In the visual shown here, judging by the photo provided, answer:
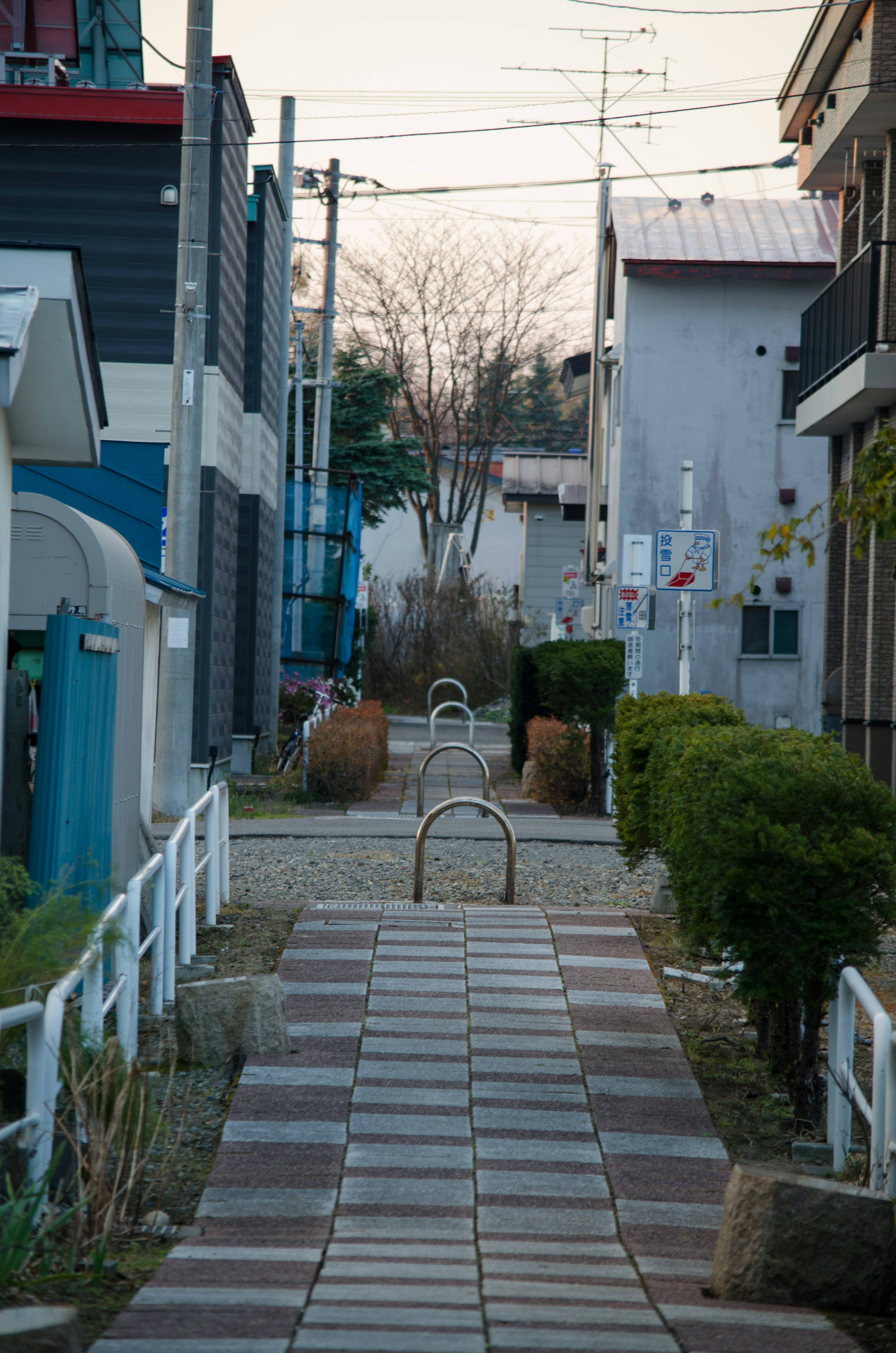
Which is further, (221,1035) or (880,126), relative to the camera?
(880,126)

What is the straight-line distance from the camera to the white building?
1001 inches

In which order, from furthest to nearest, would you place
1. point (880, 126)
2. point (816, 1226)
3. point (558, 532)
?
point (558, 532) → point (880, 126) → point (816, 1226)

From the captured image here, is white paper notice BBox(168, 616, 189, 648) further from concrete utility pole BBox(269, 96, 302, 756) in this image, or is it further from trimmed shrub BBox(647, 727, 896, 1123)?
trimmed shrub BBox(647, 727, 896, 1123)

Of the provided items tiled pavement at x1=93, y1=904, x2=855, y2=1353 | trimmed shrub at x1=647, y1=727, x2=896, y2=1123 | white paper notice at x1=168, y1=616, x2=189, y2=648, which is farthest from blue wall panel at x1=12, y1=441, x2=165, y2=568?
trimmed shrub at x1=647, y1=727, x2=896, y2=1123

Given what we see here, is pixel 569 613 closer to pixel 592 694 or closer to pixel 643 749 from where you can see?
pixel 592 694

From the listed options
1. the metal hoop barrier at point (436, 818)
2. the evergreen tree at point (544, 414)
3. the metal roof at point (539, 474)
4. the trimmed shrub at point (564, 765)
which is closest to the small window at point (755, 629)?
the trimmed shrub at point (564, 765)

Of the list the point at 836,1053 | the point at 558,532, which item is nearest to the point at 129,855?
the point at 836,1053

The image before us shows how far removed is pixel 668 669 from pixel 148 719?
1452 centimetres

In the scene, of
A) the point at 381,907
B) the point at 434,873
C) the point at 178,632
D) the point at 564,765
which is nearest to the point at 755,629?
the point at 564,765

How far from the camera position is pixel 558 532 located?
4278 centimetres

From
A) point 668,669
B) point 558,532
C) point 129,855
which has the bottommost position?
point 129,855

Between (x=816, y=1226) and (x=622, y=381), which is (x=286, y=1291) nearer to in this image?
(x=816, y=1226)

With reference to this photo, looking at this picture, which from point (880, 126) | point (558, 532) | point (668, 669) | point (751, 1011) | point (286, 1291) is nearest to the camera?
point (286, 1291)

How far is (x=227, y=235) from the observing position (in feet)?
54.9
